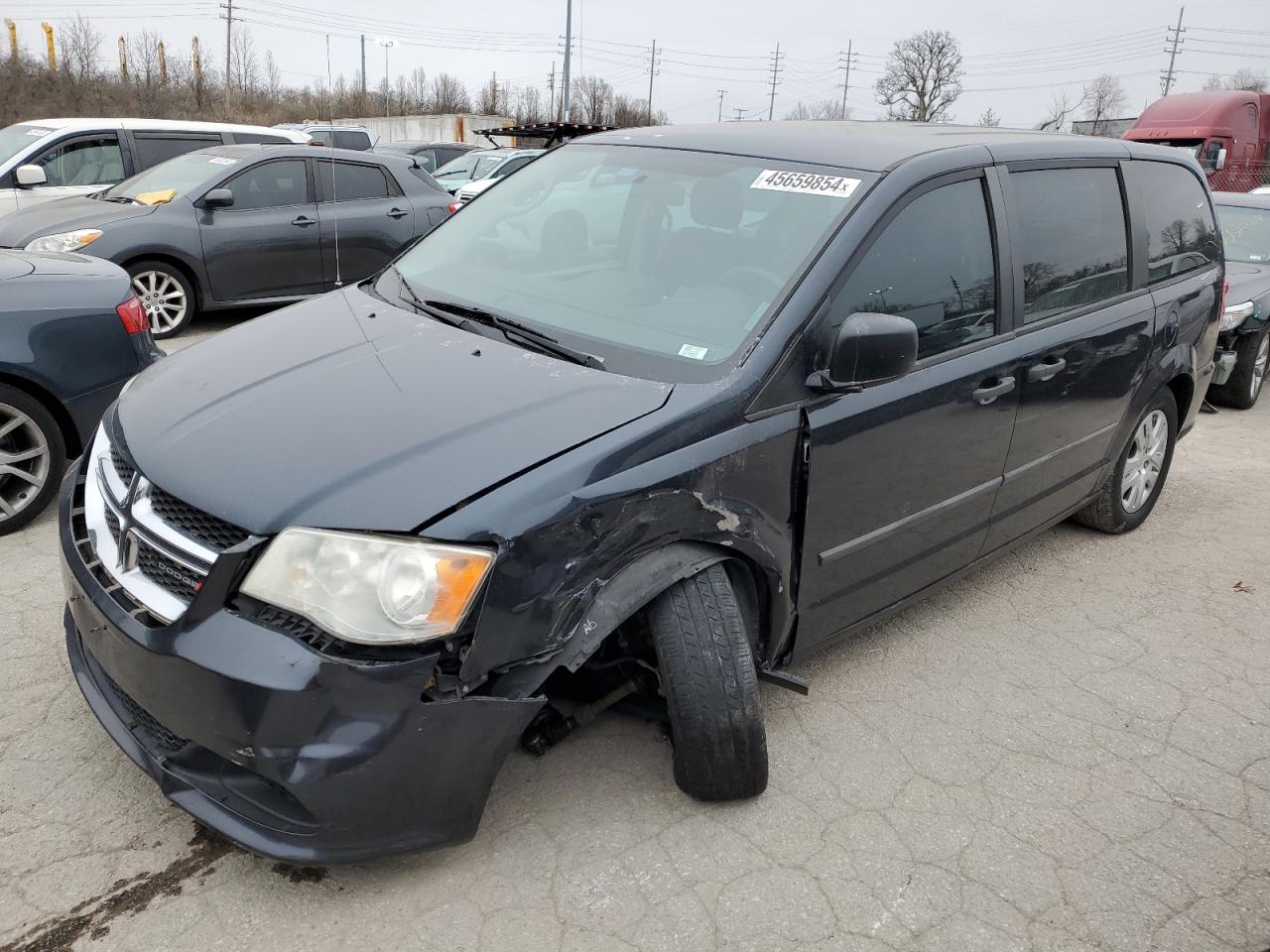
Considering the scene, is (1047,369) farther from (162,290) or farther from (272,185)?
(272,185)

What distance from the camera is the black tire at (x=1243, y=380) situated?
24.5ft

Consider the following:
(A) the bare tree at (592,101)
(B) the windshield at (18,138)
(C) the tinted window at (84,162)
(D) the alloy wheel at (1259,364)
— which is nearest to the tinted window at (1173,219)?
(D) the alloy wheel at (1259,364)

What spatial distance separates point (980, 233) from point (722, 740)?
1.87 meters

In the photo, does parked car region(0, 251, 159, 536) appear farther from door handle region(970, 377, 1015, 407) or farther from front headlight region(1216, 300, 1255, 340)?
front headlight region(1216, 300, 1255, 340)

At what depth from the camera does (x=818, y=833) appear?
8.56ft

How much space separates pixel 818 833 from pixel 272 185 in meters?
7.63

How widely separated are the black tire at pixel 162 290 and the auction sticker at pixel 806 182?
6092 millimetres

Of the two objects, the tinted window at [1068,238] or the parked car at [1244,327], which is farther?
the parked car at [1244,327]

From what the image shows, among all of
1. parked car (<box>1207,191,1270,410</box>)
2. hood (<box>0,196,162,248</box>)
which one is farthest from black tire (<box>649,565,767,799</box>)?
hood (<box>0,196,162,248</box>)

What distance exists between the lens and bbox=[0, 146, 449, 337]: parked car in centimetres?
755

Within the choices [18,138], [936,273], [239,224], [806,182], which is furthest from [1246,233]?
[18,138]

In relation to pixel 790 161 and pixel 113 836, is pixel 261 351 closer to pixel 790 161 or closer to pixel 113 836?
pixel 113 836

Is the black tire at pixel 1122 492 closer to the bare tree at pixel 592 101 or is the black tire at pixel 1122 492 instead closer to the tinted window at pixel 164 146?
the tinted window at pixel 164 146

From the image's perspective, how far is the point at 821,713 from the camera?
3.16 meters
